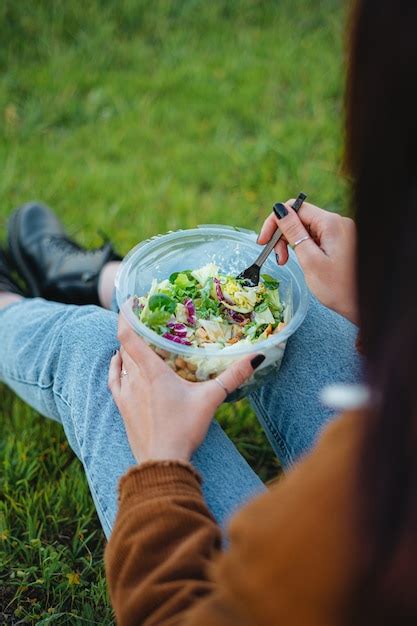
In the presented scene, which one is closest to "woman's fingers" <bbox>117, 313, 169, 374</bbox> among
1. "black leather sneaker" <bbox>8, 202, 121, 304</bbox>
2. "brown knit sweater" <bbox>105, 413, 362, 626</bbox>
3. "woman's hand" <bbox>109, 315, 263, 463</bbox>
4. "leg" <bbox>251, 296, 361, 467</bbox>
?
"woman's hand" <bbox>109, 315, 263, 463</bbox>

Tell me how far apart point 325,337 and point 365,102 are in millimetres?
784

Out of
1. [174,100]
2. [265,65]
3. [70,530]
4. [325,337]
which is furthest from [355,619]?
[265,65]

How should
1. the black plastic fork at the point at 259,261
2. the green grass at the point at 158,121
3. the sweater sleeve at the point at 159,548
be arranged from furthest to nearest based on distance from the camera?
the green grass at the point at 158,121 < the black plastic fork at the point at 259,261 < the sweater sleeve at the point at 159,548

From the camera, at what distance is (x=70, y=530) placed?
1.60 metres

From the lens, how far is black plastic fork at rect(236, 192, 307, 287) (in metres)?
1.41

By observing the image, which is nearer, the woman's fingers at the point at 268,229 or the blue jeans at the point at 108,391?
the blue jeans at the point at 108,391

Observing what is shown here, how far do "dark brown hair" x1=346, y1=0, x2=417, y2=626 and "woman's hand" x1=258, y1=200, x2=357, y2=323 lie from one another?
67cm

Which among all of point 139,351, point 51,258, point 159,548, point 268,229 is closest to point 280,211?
point 268,229

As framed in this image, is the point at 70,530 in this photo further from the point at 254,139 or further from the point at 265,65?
the point at 265,65

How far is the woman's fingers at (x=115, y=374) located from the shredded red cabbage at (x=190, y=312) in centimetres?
14

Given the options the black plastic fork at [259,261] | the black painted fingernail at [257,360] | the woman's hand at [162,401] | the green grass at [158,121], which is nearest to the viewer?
the woman's hand at [162,401]

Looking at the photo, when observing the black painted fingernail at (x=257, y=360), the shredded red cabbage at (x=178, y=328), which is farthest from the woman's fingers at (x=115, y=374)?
the black painted fingernail at (x=257, y=360)

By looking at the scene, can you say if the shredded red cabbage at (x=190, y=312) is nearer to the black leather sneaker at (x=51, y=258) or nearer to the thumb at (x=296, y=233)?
the thumb at (x=296, y=233)

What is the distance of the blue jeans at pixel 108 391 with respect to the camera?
1164 mm
